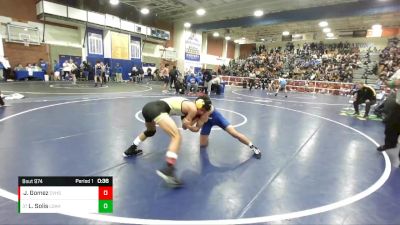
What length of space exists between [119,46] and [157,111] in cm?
2191

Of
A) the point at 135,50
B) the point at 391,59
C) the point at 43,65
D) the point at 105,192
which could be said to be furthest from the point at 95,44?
the point at 391,59

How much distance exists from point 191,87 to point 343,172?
37.4 ft

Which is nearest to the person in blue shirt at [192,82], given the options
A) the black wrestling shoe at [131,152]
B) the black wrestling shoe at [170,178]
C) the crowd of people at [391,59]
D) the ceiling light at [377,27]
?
the black wrestling shoe at [131,152]

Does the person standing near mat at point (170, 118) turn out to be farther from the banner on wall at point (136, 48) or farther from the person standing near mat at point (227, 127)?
the banner on wall at point (136, 48)

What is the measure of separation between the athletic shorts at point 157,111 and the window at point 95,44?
68.1 ft

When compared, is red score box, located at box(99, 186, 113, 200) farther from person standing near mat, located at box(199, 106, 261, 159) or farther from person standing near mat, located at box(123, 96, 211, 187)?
person standing near mat, located at box(199, 106, 261, 159)

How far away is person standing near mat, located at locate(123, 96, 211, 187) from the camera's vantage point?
3.18 m

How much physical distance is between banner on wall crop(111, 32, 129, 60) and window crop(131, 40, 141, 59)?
2.71ft

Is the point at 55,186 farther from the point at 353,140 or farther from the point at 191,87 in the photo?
the point at 191,87

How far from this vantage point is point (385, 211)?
2.86 metres

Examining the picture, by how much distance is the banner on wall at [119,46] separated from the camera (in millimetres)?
22875

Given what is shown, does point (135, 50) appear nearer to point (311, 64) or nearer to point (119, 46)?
point (119, 46)

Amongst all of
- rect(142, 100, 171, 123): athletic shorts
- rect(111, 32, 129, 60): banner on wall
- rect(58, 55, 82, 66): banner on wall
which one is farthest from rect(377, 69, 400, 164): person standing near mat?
rect(111, 32, 129, 60): banner on wall

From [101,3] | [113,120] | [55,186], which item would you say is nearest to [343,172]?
[55,186]
